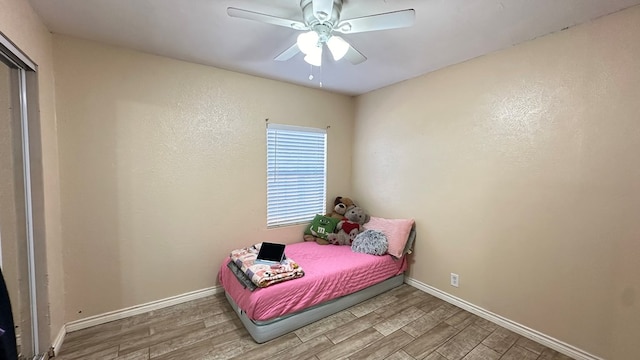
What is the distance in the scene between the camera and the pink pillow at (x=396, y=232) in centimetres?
283

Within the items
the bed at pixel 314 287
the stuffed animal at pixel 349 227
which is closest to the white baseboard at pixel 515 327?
the bed at pixel 314 287

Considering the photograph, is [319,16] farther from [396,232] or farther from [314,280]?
[396,232]

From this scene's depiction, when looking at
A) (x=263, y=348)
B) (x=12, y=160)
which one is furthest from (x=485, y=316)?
(x=12, y=160)

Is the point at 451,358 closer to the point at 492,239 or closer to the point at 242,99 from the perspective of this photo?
the point at 492,239

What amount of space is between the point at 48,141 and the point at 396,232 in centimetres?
317

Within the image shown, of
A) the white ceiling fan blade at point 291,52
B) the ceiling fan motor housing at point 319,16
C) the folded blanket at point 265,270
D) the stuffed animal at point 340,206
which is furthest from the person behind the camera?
the stuffed animal at point 340,206

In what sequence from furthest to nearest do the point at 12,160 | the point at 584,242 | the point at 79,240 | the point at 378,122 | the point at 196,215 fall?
1. the point at 378,122
2. the point at 196,215
3. the point at 79,240
4. the point at 584,242
5. the point at 12,160

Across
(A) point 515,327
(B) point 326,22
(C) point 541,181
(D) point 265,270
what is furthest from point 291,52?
(A) point 515,327

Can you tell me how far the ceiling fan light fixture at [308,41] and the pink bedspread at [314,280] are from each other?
1834 mm

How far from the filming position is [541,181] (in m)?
2.03

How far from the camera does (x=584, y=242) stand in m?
1.83

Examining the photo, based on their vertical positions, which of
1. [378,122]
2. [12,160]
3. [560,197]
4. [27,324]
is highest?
[378,122]

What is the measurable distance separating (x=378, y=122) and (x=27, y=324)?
3.65 metres

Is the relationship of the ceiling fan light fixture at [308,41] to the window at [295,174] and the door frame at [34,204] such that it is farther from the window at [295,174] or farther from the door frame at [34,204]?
the door frame at [34,204]
